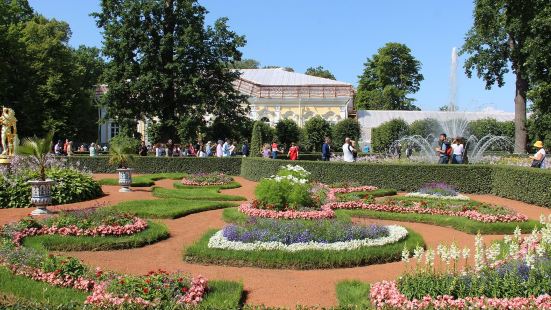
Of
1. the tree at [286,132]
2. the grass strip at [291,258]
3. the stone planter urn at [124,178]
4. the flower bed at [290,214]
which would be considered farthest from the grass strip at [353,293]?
the tree at [286,132]

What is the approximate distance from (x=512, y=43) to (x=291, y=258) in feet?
88.7

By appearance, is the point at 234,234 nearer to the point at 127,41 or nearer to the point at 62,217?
the point at 62,217

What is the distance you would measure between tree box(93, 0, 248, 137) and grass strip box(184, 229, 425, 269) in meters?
22.6

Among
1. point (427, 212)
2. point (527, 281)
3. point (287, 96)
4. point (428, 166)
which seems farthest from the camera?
point (287, 96)

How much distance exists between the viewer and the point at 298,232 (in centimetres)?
870

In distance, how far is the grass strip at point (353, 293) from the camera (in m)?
5.76

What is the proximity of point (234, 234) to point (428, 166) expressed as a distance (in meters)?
10.8

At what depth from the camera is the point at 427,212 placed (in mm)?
12430

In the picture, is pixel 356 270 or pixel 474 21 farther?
pixel 474 21

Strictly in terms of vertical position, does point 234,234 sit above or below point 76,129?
below

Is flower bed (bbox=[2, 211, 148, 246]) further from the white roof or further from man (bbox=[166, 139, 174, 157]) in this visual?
the white roof

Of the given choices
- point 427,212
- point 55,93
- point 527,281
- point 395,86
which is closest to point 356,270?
point 527,281

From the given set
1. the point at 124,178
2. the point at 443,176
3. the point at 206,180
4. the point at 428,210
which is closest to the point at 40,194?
the point at 124,178

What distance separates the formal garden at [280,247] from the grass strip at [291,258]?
2cm
